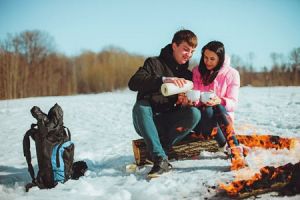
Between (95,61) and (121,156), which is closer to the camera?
(121,156)

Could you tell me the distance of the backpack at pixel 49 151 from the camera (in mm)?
2947

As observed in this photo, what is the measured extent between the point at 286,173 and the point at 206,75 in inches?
56.3

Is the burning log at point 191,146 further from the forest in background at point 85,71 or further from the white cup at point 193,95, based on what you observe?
the forest in background at point 85,71

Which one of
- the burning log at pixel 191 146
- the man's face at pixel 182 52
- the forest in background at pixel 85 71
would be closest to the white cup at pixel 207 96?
the man's face at pixel 182 52

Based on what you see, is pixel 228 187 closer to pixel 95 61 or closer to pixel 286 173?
pixel 286 173

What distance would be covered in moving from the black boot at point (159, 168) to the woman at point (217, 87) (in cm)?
66

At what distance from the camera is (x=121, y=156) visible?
4.09 meters

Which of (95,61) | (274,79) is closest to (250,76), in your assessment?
(274,79)

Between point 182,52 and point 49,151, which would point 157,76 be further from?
point 49,151

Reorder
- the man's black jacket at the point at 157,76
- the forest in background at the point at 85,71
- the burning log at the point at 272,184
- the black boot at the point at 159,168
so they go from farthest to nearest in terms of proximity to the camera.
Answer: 1. the forest in background at the point at 85,71
2. the man's black jacket at the point at 157,76
3. the black boot at the point at 159,168
4. the burning log at the point at 272,184

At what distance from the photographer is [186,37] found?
317cm

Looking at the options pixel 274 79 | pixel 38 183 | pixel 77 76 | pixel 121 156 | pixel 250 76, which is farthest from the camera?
pixel 77 76

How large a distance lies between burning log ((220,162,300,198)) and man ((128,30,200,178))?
0.80 m

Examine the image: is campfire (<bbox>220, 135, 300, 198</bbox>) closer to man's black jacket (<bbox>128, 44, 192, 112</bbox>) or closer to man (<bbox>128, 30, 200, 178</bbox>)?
man (<bbox>128, 30, 200, 178</bbox>)
